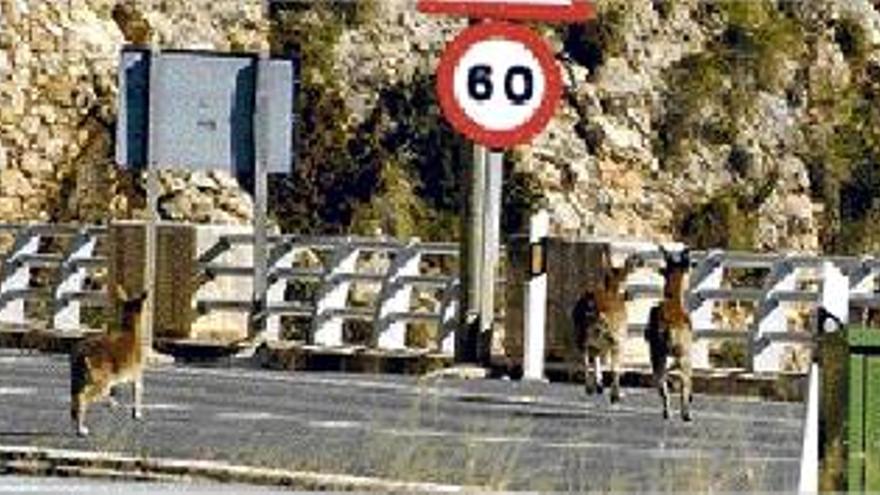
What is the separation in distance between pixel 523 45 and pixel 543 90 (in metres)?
0.43

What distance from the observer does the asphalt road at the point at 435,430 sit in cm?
2536

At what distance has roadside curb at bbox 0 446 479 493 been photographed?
2353cm

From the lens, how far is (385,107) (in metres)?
95.2

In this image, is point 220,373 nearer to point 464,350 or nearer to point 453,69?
point 464,350

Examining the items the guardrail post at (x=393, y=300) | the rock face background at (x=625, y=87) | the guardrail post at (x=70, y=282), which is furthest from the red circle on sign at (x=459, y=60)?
the rock face background at (x=625, y=87)

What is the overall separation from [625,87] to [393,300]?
54126 millimetres

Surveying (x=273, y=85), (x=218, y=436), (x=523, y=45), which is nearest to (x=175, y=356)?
(x=273, y=85)

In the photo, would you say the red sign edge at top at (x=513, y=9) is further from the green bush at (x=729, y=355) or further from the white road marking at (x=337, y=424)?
the green bush at (x=729, y=355)

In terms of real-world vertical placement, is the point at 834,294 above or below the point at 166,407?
above

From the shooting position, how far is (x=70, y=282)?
47781 millimetres

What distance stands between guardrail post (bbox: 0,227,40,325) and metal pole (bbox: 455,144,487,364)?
29.9 feet

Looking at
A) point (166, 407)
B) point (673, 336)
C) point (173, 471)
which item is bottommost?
point (173, 471)

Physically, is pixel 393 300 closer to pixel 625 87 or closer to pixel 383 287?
pixel 383 287

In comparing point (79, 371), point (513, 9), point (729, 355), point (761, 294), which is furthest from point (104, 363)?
point (729, 355)
